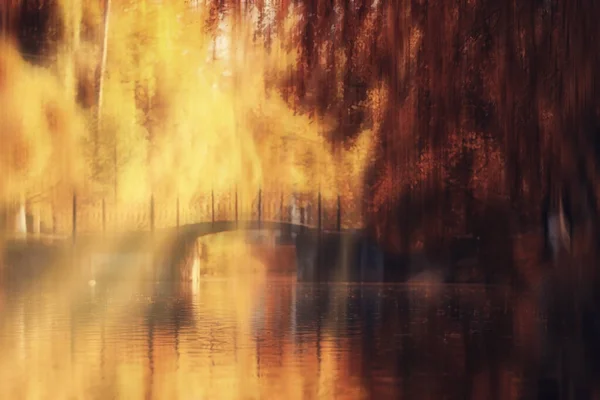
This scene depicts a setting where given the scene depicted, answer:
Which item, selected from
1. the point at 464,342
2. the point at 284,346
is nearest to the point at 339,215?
the point at 464,342

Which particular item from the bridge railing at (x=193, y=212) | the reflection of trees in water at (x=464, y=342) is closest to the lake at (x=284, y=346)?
the reflection of trees in water at (x=464, y=342)

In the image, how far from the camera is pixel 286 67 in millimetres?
34344

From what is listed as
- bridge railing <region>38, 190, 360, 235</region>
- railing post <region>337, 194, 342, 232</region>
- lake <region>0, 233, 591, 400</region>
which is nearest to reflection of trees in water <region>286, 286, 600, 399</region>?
lake <region>0, 233, 591, 400</region>

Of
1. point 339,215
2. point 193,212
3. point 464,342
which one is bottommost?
point 464,342

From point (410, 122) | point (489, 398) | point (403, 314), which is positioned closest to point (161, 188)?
point (410, 122)

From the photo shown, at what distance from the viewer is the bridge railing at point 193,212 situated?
127 feet

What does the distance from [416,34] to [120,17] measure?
14.9 metres

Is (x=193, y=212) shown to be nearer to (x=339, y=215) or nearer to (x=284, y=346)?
(x=339, y=215)

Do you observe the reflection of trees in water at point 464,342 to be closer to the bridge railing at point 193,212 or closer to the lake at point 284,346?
the lake at point 284,346

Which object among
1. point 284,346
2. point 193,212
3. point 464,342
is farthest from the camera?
point 193,212

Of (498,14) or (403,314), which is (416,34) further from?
(403,314)

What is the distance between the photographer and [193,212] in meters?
38.9

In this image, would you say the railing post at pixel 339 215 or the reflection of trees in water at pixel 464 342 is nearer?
the reflection of trees in water at pixel 464 342

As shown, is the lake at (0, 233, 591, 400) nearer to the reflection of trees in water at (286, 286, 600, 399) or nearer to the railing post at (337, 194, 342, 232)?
the reflection of trees in water at (286, 286, 600, 399)
